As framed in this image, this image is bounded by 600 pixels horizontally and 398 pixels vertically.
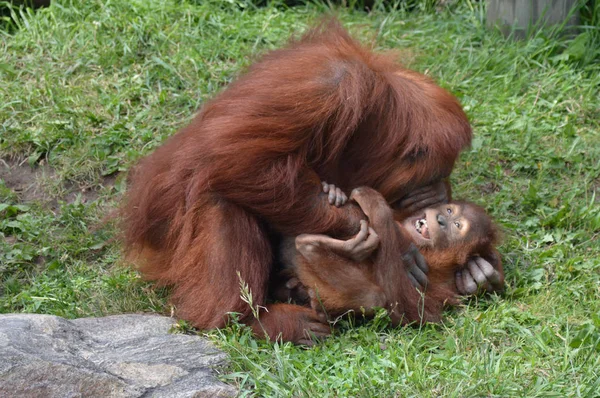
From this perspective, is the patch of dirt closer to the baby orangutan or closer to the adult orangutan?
the adult orangutan

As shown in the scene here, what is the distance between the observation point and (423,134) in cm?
424

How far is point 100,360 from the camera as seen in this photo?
3.48 metres

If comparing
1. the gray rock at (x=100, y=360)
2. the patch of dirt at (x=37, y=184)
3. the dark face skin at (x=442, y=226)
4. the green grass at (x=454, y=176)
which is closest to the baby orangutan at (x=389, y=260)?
the dark face skin at (x=442, y=226)

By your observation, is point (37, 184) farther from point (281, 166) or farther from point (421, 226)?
point (421, 226)

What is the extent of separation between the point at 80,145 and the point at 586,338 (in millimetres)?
3383

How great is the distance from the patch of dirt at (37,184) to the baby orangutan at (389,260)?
1735 millimetres

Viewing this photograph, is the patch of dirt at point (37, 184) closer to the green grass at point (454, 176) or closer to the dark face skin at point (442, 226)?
the green grass at point (454, 176)

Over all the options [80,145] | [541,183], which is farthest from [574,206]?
[80,145]

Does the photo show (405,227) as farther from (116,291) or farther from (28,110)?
(28,110)

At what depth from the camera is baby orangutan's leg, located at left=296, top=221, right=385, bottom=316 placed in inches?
157

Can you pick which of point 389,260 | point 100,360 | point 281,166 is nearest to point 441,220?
point 389,260

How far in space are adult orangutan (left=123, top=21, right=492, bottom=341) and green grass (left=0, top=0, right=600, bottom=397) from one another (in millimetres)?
317

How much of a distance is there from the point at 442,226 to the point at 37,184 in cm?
259

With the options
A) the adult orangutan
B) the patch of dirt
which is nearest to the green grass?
the patch of dirt
